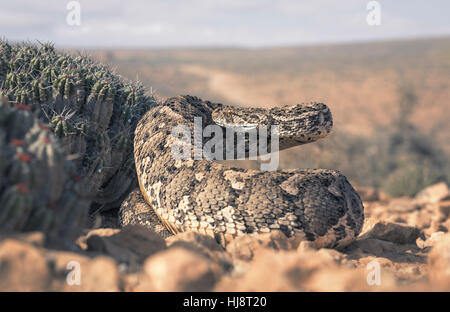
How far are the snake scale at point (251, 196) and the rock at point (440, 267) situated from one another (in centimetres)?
139

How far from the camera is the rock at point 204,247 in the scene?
12.6 feet

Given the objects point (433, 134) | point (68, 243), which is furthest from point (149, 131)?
point (433, 134)

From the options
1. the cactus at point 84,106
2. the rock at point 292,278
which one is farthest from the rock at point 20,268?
the cactus at point 84,106

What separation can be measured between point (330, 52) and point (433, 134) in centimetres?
8864

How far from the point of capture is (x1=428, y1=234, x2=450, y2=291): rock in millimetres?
3233

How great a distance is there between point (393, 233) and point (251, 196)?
2.96 m

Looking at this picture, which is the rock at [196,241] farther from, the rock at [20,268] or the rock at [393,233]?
the rock at [393,233]

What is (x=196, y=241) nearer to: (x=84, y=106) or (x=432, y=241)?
(x=84, y=106)

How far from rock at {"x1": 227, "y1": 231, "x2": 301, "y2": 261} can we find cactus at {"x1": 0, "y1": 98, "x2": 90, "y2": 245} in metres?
1.62

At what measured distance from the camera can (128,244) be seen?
13.8 ft

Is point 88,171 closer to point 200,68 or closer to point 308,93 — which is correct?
point 308,93

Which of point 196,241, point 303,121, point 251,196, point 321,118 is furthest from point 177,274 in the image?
point 321,118

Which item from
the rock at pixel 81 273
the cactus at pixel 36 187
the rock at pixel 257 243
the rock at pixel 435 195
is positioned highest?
the cactus at pixel 36 187

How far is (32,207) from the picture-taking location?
3.17 m
